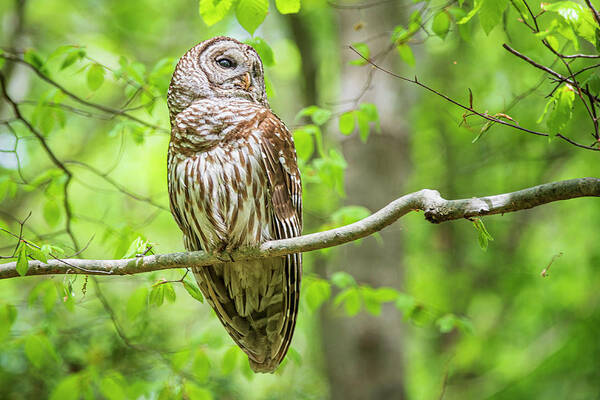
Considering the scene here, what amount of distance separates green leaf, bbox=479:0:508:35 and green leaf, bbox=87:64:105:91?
257 centimetres

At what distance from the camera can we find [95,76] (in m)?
4.14

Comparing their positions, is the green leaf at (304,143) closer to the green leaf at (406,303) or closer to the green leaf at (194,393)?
the green leaf at (406,303)

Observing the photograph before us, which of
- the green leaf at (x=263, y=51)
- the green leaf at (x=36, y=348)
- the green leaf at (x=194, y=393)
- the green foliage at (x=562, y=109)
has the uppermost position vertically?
the green leaf at (x=263, y=51)

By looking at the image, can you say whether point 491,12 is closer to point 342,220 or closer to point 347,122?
point 347,122

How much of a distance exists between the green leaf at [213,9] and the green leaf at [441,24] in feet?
4.17

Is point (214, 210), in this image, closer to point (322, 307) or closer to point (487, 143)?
point (322, 307)

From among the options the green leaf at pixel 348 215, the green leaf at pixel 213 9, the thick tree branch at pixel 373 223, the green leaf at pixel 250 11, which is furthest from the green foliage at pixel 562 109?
the green leaf at pixel 348 215

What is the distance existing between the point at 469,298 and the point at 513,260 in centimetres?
89

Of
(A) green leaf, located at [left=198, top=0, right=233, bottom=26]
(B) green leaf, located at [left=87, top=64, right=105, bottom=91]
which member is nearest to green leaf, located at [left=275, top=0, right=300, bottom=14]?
(A) green leaf, located at [left=198, top=0, right=233, bottom=26]

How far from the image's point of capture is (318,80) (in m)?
8.11

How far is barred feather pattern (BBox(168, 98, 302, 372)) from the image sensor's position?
10.9 feet

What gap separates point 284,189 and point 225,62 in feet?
2.98

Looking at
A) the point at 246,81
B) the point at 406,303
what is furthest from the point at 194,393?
the point at 246,81

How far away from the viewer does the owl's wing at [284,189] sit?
3.43 metres
